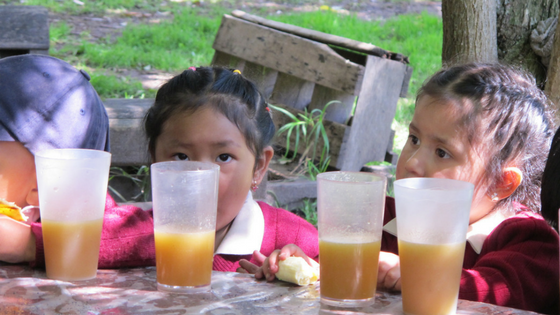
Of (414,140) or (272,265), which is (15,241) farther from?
(414,140)

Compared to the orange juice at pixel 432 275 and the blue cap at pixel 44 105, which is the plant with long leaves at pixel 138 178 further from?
the orange juice at pixel 432 275

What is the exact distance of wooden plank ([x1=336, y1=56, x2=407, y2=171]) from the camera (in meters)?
4.37

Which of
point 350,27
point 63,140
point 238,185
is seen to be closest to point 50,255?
point 63,140

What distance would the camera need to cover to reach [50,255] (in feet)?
4.51

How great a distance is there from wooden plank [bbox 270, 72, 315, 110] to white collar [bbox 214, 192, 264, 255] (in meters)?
2.74

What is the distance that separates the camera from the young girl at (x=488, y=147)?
1.80m

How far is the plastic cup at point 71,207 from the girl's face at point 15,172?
33 centimetres

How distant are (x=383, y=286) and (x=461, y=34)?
1.57 m

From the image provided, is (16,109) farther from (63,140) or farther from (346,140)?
(346,140)

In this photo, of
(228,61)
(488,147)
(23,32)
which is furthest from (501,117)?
(228,61)

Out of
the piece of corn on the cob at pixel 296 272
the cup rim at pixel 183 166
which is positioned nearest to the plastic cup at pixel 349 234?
the piece of corn on the cob at pixel 296 272

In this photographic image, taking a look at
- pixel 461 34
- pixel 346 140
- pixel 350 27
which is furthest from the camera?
pixel 350 27

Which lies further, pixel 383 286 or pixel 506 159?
pixel 506 159

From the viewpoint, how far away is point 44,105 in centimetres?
166
